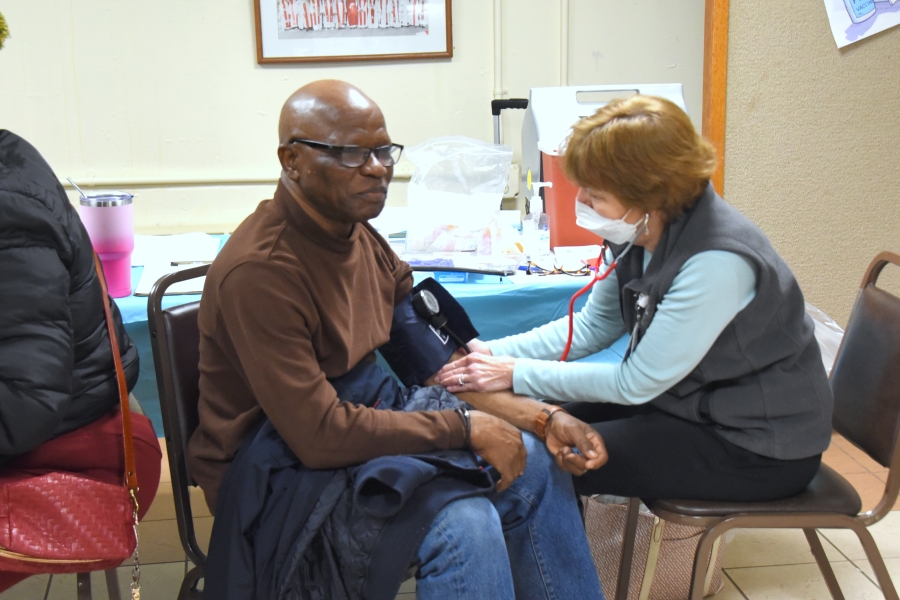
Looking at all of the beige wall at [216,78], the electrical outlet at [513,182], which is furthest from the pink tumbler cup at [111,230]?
the electrical outlet at [513,182]

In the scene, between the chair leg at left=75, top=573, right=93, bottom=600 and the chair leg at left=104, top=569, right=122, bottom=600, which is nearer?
the chair leg at left=75, top=573, right=93, bottom=600

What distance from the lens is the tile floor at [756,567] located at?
197 centimetres

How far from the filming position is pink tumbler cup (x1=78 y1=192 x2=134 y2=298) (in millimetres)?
1784

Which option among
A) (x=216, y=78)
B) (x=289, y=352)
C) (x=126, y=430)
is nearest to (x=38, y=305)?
(x=126, y=430)

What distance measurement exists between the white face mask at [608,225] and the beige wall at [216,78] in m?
2.40

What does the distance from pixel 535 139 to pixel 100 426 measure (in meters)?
1.62

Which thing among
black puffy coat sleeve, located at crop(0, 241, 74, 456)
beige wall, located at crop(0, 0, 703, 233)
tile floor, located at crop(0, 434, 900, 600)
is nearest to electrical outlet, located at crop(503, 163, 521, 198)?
beige wall, located at crop(0, 0, 703, 233)

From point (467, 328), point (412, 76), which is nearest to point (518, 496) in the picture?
point (467, 328)

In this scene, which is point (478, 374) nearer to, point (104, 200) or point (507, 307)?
point (507, 307)

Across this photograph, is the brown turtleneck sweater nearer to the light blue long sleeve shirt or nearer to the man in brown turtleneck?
the man in brown turtleneck

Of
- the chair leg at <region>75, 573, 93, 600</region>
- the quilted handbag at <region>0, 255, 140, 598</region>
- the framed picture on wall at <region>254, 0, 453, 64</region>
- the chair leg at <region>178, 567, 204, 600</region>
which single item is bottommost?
the chair leg at <region>178, 567, 204, 600</region>

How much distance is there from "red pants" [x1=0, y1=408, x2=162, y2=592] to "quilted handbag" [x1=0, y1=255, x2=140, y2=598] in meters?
0.04

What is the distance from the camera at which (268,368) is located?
1.23 metres

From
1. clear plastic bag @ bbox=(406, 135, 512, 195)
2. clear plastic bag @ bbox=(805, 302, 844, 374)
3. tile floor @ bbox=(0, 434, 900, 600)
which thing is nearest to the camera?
tile floor @ bbox=(0, 434, 900, 600)
